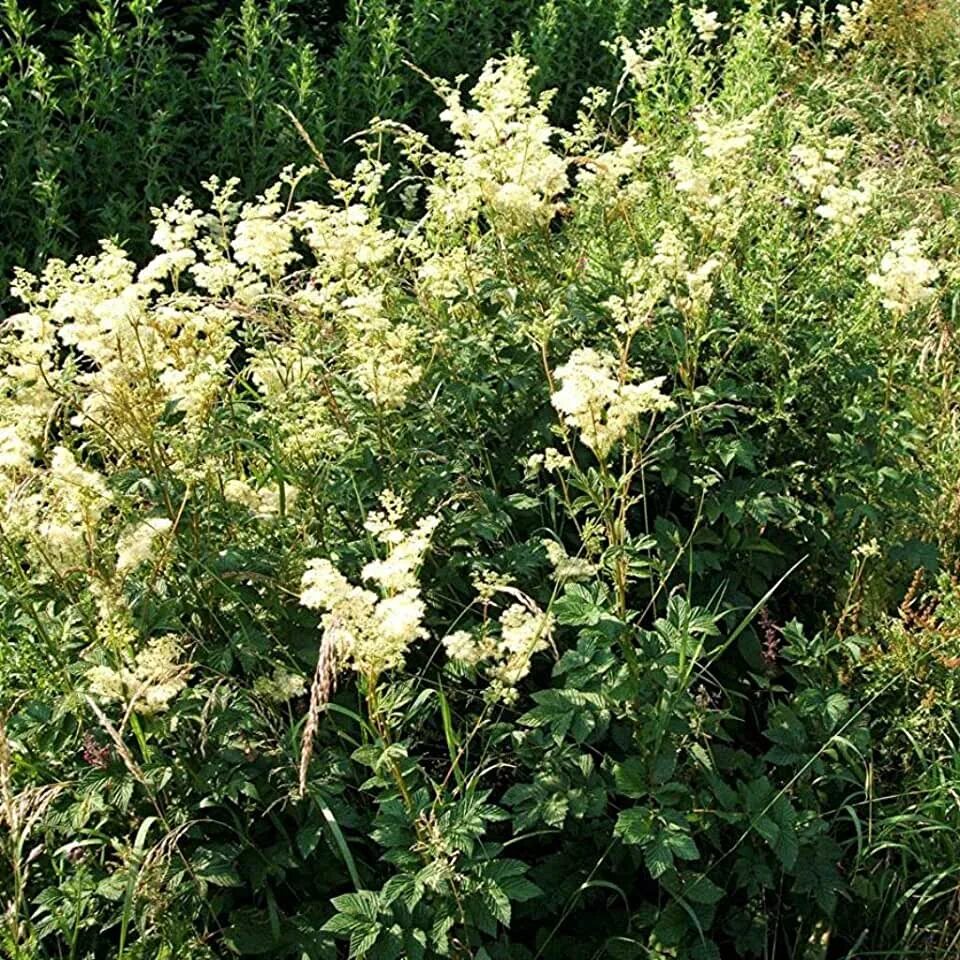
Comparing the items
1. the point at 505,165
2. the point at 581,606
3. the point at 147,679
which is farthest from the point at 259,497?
the point at 505,165

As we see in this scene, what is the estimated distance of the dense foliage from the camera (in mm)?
2600

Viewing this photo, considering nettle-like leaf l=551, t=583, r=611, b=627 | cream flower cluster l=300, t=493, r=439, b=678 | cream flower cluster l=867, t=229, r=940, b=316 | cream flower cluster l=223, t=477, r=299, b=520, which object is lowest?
cream flower cluster l=223, t=477, r=299, b=520

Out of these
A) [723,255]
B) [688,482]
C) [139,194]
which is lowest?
[139,194]

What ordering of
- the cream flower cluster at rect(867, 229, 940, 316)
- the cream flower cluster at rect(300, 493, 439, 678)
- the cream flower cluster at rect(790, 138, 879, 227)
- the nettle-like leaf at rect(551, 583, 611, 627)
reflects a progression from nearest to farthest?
the cream flower cluster at rect(300, 493, 439, 678)
the nettle-like leaf at rect(551, 583, 611, 627)
the cream flower cluster at rect(867, 229, 940, 316)
the cream flower cluster at rect(790, 138, 879, 227)

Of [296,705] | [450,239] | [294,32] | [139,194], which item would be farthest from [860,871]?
[294,32]

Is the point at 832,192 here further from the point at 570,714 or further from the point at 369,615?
the point at 369,615

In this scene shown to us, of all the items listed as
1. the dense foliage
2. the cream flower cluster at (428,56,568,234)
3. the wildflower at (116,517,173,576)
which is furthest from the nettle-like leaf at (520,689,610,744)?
Result: the cream flower cluster at (428,56,568,234)

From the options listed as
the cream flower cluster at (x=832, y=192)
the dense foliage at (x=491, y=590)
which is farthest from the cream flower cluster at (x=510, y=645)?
the cream flower cluster at (x=832, y=192)

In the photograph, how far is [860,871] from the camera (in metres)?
3.10

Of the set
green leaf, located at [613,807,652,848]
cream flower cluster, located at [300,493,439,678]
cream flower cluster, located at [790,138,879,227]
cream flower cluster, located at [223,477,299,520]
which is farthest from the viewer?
Result: cream flower cluster, located at [790,138,879,227]

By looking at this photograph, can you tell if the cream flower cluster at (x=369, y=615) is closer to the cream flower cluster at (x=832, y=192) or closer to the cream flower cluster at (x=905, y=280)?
the cream flower cluster at (x=905, y=280)

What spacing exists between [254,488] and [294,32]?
348 centimetres

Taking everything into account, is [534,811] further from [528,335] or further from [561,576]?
[528,335]

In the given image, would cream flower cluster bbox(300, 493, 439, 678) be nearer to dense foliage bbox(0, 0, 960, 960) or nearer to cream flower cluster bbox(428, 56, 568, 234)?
dense foliage bbox(0, 0, 960, 960)
